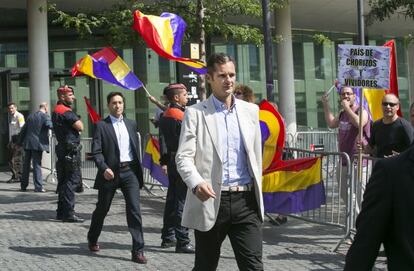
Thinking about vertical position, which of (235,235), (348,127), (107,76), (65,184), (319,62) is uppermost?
(319,62)

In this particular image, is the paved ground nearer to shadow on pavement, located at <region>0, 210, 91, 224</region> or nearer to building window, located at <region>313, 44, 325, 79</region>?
shadow on pavement, located at <region>0, 210, 91, 224</region>

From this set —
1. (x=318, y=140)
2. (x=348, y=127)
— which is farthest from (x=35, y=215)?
(x=318, y=140)

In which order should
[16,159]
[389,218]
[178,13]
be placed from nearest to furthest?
[389,218], [178,13], [16,159]

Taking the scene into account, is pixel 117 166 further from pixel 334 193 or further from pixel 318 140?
pixel 318 140

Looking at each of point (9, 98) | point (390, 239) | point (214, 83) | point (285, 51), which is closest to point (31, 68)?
point (9, 98)

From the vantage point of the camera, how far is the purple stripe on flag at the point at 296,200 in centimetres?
920

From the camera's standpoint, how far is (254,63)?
2842 centimetres

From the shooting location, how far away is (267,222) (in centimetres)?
1086

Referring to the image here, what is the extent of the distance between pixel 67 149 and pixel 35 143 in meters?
4.37

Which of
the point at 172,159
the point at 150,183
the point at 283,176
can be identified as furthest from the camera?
the point at 150,183

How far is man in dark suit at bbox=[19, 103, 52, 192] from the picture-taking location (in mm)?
14875

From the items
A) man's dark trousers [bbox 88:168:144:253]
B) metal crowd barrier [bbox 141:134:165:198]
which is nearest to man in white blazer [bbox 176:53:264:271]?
man's dark trousers [bbox 88:168:144:253]

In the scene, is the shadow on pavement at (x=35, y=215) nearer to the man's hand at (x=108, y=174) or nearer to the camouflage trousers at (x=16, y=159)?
the man's hand at (x=108, y=174)

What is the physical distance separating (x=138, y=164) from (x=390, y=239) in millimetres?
5640
